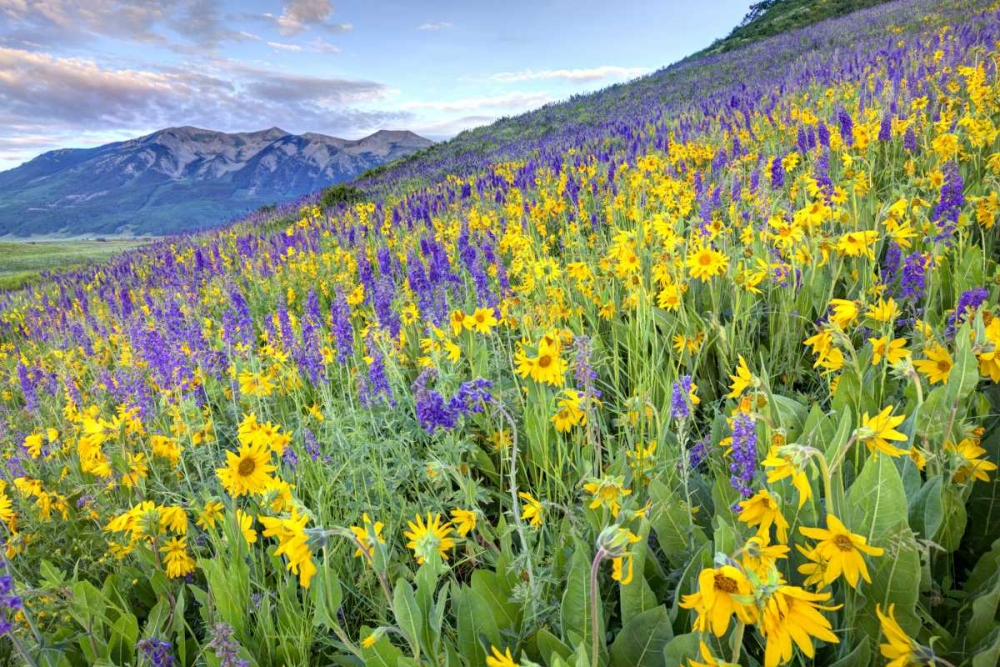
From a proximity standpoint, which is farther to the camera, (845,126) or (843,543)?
(845,126)

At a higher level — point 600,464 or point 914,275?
point 914,275

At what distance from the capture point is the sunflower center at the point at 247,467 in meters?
1.62

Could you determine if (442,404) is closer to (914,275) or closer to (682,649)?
(682,649)

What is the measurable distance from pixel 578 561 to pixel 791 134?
228 inches

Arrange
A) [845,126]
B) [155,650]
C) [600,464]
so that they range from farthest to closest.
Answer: [845,126] < [600,464] < [155,650]

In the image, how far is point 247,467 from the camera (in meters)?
1.63

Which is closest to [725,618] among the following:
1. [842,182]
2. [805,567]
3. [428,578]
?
[805,567]

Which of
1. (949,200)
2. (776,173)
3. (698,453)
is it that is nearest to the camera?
(698,453)

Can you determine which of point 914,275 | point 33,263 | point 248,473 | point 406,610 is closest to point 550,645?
point 406,610

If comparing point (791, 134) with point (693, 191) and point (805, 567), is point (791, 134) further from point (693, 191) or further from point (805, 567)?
point (805, 567)

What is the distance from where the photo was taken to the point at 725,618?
816 mm

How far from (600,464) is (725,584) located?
34.2 inches

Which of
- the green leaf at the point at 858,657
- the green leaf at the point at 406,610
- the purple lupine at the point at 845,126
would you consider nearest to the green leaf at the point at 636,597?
the green leaf at the point at 858,657

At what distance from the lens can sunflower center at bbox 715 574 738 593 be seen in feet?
2.73
